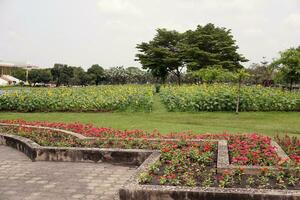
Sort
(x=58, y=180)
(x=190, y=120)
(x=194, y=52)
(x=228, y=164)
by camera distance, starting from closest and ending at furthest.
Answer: (x=228, y=164)
(x=58, y=180)
(x=190, y=120)
(x=194, y=52)

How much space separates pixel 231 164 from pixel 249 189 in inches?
47.4

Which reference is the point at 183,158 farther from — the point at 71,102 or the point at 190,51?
the point at 190,51

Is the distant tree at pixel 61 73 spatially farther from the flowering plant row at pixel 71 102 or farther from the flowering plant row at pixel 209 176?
the flowering plant row at pixel 209 176

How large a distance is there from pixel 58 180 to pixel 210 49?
35.2 m

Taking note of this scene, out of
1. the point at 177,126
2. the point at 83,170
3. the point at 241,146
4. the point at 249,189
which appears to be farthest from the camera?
the point at 177,126

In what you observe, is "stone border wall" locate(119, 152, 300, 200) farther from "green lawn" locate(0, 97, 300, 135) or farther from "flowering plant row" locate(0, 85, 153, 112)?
"flowering plant row" locate(0, 85, 153, 112)

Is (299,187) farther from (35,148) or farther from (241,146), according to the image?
(35,148)

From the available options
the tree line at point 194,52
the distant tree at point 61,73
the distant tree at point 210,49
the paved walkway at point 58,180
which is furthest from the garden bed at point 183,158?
the distant tree at point 61,73

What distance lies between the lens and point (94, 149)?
6832 mm

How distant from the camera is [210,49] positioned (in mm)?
39312

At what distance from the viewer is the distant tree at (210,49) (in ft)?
123

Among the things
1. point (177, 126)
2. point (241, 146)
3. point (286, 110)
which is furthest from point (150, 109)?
point (241, 146)

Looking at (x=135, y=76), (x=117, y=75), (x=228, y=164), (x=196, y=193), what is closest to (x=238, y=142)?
(x=228, y=164)

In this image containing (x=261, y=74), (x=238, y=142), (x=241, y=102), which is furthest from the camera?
(x=261, y=74)
